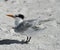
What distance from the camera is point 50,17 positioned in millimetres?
4723

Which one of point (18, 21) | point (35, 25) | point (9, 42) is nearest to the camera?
point (9, 42)

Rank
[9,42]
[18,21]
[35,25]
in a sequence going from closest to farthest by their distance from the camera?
[9,42], [35,25], [18,21]

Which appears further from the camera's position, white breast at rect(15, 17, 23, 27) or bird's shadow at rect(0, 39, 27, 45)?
white breast at rect(15, 17, 23, 27)

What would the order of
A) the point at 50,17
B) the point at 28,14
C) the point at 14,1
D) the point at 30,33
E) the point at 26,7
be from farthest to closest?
the point at 14,1 → the point at 26,7 → the point at 28,14 → the point at 50,17 → the point at 30,33

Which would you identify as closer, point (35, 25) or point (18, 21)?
point (35, 25)

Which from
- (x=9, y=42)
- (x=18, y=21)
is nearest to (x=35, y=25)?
(x=18, y=21)

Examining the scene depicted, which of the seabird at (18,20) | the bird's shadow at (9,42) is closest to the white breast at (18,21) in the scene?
the seabird at (18,20)

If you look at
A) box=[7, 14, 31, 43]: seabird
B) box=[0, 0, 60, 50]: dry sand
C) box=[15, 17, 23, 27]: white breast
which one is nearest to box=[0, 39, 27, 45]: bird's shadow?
box=[0, 0, 60, 50]: dry sand

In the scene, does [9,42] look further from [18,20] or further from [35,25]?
[18,20]

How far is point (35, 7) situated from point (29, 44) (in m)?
2.09

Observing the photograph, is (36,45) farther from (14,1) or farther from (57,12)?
(14,1)

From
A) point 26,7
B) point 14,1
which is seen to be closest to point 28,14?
point 26,7

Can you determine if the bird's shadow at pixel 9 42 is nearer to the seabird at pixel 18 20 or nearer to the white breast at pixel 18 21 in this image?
the seabird at pixel 18 20

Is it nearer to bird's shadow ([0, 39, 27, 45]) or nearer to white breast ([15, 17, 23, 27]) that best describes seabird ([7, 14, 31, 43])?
white breast ([15, 17, 23, 27])
